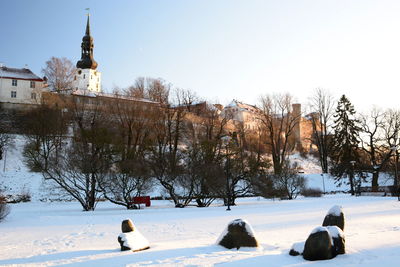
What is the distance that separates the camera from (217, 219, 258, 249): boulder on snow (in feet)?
31.4

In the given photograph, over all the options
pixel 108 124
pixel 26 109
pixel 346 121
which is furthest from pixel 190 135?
pixel 26 109

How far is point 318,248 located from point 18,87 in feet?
216

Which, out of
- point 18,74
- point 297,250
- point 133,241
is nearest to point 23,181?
point 133,241

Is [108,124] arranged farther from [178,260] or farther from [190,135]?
[178,260]

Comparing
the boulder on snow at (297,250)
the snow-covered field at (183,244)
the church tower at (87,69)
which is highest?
the church tower at (87,69)

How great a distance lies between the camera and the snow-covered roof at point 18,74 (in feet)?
209

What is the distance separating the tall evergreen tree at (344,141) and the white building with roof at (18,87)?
4759cm

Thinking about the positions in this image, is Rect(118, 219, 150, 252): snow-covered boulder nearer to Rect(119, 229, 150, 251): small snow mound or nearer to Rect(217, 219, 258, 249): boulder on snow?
Rect(119, 229, 150, 251): small snow mound

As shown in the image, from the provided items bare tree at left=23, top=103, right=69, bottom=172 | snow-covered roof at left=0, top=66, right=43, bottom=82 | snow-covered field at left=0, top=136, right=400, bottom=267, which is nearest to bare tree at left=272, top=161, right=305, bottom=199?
snow-covered field at left=0, top=136, right=400, bottom=267

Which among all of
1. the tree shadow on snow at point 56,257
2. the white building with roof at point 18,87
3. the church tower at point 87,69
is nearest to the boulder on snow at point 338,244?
the tree shadow on snow at point 56,257

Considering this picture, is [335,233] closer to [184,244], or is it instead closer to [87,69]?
[184,244]

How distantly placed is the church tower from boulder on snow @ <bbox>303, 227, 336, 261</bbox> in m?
77.5

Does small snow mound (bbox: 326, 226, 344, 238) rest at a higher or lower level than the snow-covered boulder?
higher

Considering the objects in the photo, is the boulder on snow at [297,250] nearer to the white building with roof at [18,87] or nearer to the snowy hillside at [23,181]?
the snowy hillside at [23,181]
